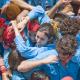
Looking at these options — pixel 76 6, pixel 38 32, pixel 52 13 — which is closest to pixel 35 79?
pixel 38 32

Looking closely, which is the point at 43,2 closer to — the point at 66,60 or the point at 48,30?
the point at 48,30

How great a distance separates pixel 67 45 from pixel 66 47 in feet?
0.09

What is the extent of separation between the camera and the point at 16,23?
138 inches

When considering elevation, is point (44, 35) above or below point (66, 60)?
above

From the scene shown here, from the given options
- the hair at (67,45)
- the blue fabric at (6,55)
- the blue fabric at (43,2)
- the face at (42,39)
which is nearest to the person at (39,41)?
the face at (42,39)

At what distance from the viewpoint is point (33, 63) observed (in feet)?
9.93

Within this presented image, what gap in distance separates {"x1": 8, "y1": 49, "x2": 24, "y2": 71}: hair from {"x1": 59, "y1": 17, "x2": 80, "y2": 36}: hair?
1.23 ft

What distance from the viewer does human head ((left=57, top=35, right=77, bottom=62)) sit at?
2984mm

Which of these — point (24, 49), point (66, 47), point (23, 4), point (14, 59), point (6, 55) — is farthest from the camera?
point (23, 4)

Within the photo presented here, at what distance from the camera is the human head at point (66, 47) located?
2984 mm

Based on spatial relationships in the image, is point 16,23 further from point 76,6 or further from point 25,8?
point 76,6

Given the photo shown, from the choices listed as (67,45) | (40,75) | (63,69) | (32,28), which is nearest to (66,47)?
(67,45)

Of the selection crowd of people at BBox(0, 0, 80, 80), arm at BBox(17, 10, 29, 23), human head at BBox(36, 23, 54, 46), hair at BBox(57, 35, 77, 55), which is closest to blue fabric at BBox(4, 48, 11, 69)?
crowd of people at BBox(0, 0, 80, 80)

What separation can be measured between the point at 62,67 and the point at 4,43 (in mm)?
743
